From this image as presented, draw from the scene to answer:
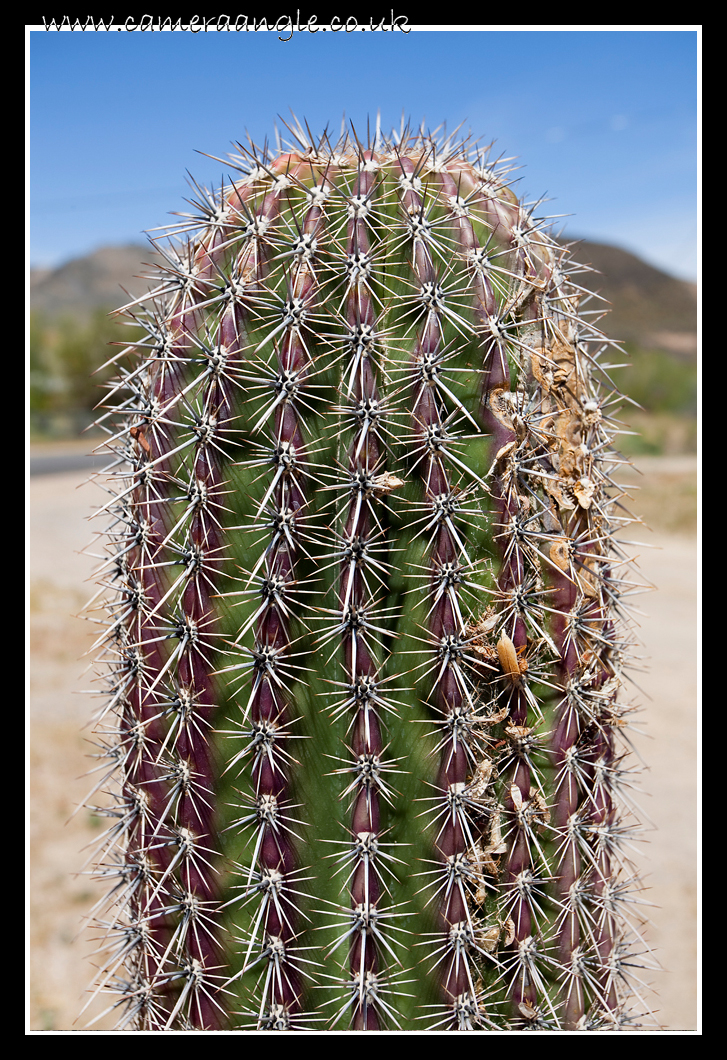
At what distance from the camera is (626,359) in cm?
1905

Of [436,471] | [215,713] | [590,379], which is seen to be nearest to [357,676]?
[215,713]

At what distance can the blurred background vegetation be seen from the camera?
936 inches

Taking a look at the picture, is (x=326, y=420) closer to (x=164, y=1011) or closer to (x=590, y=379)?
(x=590, y=379)

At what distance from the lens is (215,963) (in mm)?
1932

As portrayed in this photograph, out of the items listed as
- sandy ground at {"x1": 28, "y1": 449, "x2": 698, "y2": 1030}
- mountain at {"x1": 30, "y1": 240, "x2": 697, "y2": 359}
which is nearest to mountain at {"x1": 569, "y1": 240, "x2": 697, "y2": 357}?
mountain at {"x1": 30, "y1": 240, "x2": 697, "y2": 359}

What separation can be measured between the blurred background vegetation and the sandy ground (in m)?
8.11

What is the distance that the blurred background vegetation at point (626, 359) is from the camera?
936 inches

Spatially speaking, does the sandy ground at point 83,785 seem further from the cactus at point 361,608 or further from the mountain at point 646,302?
the mountain at point 646,302

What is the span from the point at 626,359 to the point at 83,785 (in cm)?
1723

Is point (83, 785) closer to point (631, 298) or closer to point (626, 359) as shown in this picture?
point (626, 359)

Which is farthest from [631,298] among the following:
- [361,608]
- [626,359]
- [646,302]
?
[361,608]

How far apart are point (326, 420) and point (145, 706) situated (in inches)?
36.6

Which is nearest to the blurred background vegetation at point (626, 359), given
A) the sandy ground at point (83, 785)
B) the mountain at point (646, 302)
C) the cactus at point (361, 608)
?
the mountain at point (646, 302)

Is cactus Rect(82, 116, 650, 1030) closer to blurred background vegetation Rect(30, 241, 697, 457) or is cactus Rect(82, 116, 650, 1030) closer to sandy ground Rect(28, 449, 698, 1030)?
sandy ground Rect(28, 449, 698, 1030)
